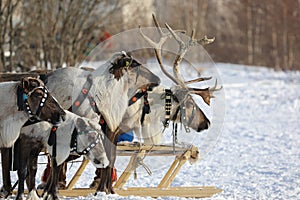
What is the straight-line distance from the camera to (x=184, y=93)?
A: 8.65 m

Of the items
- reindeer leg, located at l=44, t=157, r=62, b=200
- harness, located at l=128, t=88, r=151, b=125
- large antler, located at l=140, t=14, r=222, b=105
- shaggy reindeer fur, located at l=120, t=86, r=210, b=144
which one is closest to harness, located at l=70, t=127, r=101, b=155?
reindeer leg, located at l=44, t=157, r=62, b=200

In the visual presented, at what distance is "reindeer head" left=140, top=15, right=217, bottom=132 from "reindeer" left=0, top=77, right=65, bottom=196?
1.83 meters

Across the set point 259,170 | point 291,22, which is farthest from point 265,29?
point 259,170

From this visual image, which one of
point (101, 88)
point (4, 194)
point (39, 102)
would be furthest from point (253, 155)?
point (39, 102)

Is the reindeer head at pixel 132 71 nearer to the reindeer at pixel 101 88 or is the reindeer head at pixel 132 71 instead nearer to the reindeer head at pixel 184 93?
the reindeer at pixel 101 88

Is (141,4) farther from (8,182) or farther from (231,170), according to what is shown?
(8,182)

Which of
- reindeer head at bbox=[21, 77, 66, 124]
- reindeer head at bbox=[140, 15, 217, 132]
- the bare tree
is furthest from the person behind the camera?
the bare tree

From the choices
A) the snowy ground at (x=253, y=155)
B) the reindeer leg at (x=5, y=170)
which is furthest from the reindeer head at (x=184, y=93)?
the reindeer leg at (x=5, y=170)

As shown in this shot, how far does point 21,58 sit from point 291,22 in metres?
21.1

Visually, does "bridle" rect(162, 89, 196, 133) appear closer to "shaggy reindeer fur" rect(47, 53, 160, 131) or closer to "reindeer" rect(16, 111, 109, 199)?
"shaggy reindeer fur" rect(47, 53, 160, 131)

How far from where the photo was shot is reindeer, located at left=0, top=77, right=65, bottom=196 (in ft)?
23.8

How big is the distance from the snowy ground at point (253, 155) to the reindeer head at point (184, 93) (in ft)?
2.44

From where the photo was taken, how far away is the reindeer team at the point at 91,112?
7387mm

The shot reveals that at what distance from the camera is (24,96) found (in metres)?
7.26
